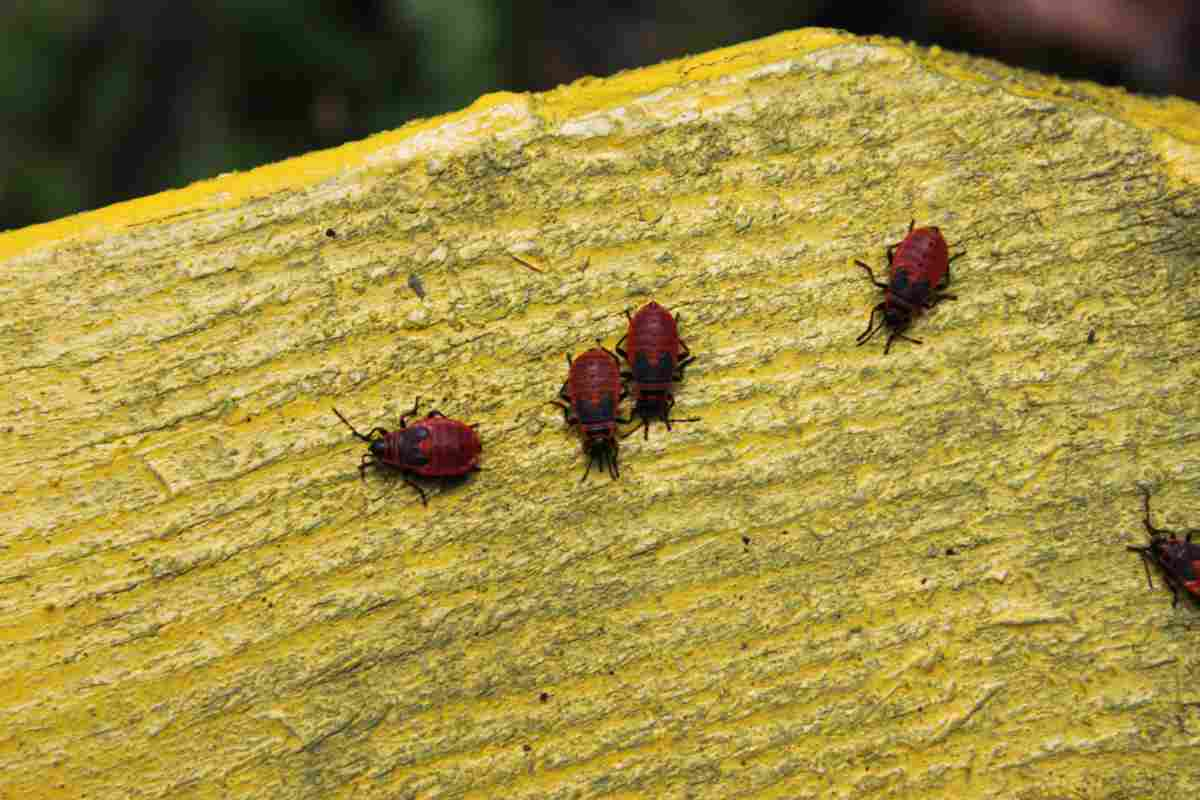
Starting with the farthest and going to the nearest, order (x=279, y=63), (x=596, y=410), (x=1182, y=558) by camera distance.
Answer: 1. (x=279, y=63)
2. (x=596, y=410)
3. (x=1182, y=558)

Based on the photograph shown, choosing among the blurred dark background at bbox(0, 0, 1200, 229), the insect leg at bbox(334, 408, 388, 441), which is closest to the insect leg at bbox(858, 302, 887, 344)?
the insect leg at bbox(334, 408, 388, 441)

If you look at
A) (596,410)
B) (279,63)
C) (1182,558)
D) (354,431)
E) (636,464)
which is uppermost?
(279,63)

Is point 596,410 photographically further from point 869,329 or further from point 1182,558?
point 1182,558

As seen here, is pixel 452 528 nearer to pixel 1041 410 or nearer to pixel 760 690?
pixel 760 690

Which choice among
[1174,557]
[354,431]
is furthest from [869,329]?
[354,431]

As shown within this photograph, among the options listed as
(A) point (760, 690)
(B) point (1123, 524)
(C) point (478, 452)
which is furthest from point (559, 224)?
(B) point (1123, 524)

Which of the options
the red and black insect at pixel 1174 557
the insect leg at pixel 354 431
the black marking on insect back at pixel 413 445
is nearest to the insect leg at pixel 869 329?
the red and black insect at pixel 1174 557
